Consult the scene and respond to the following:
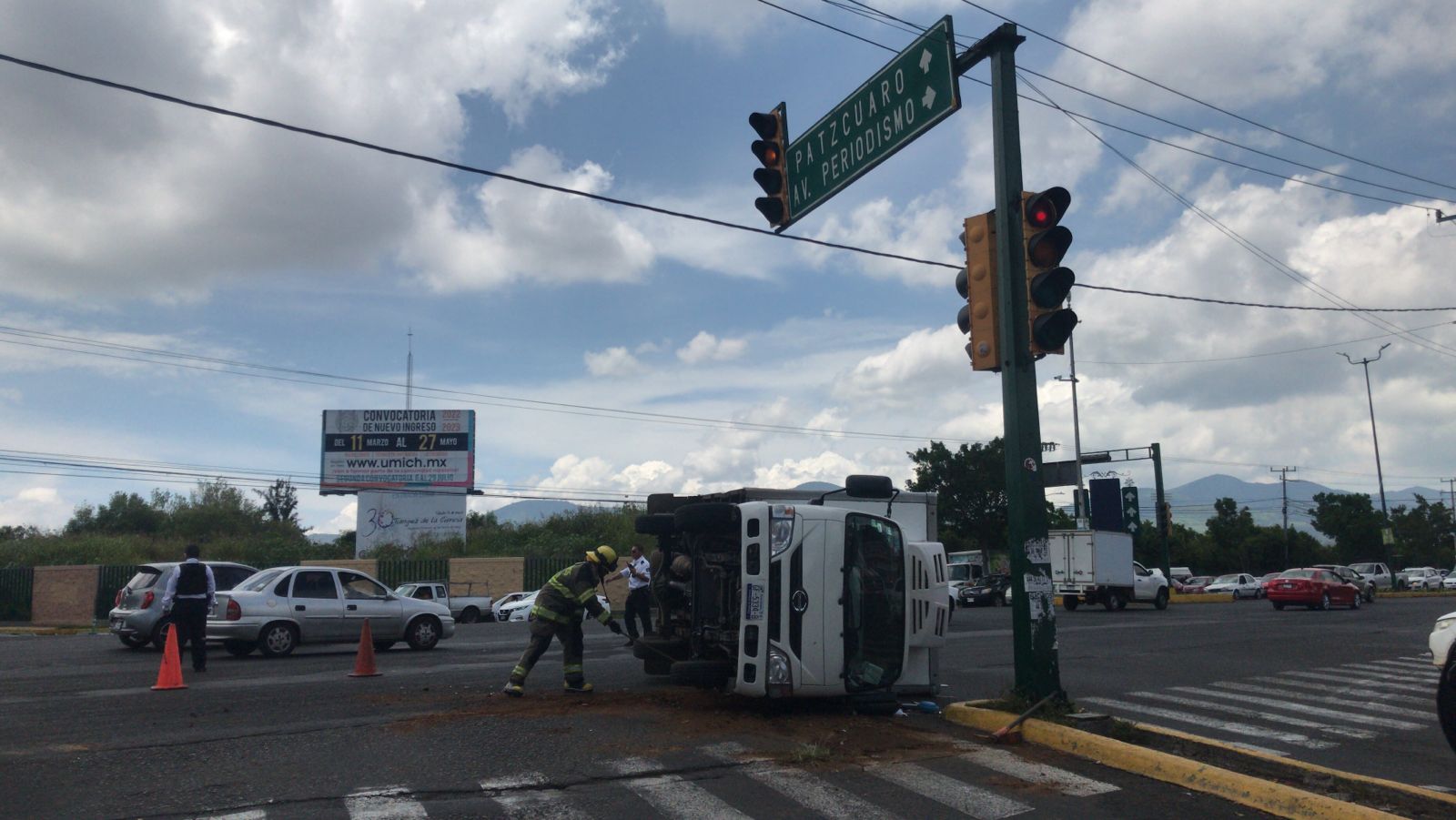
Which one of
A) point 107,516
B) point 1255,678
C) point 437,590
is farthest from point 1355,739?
point 107,516

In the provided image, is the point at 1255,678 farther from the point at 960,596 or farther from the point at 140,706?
the point at 960,596

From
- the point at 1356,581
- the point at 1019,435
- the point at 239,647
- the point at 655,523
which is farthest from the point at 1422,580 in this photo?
the point at 239,647

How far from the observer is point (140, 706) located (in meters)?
10.2

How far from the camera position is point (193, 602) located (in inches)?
516

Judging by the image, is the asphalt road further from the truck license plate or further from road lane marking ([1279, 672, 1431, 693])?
the truck license plate

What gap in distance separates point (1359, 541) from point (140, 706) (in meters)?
98.1

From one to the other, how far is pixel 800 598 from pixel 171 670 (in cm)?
749

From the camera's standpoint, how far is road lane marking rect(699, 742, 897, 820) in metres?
6.21

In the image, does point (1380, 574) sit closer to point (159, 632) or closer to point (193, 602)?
point (159, 632)

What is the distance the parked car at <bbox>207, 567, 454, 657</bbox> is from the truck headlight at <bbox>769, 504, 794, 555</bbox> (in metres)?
8.57

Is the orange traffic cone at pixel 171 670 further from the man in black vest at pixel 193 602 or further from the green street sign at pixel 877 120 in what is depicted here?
the green street sign at pixel 877 120

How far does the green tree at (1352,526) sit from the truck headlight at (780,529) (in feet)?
308

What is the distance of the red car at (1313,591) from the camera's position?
3372 cm

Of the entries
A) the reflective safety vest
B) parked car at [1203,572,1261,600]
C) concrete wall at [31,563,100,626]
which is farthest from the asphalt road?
parked car at [1203,572,1261,600]
